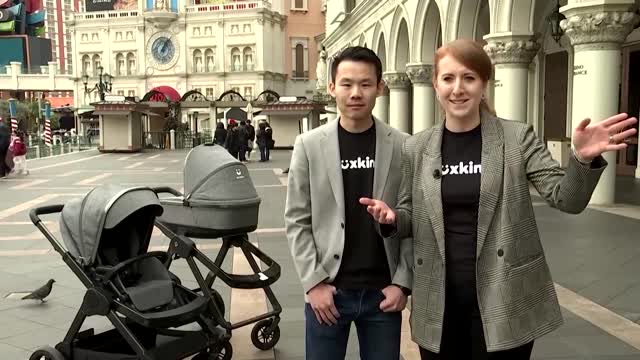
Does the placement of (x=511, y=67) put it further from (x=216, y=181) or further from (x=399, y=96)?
(x=216, y=181)

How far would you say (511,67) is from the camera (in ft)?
45.1

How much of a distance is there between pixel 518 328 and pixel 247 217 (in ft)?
7.62

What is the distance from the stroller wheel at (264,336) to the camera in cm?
447

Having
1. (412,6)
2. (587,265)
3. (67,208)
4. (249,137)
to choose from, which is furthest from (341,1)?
(67,208)

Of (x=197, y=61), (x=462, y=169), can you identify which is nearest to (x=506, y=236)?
(x=462, y=169)

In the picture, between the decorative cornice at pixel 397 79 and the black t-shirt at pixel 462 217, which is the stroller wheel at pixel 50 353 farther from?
the decorative cornice at pixel 397 79

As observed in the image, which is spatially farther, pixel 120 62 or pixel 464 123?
pixel 120 62

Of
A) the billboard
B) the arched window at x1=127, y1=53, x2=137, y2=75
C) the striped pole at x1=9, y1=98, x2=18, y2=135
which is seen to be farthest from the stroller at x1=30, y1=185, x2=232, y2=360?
the billboard

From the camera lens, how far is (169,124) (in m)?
41.9

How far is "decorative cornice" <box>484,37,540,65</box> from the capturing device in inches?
527

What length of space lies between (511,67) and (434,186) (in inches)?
485

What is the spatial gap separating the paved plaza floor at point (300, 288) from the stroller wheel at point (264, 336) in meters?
0.07

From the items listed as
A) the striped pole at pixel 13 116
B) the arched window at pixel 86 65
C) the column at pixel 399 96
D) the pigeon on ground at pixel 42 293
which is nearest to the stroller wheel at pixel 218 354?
the pigeon on ground at pixel 42 293

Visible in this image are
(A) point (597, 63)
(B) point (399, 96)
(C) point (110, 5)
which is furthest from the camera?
(C) point (110, 5)
